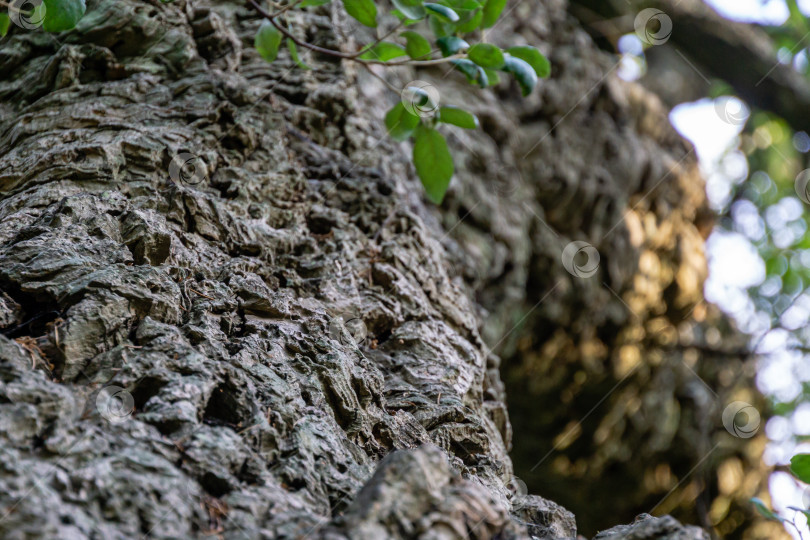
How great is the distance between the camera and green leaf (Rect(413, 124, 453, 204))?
1.67m

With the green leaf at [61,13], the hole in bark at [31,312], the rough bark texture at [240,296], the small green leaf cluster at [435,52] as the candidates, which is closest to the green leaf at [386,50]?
the small green leaf cluster at [435,52]

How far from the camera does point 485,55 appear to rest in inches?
57.8

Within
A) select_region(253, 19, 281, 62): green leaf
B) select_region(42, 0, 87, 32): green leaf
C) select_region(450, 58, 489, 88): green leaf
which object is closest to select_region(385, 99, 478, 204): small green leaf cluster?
select_region(450, 58, 489, 88): green leaf

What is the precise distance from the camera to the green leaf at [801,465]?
123 centimetres

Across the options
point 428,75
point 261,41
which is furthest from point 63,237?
point 428,75

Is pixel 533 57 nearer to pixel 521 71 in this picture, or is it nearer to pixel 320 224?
pixel 521 71

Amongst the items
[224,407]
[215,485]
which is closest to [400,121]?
[224,407]

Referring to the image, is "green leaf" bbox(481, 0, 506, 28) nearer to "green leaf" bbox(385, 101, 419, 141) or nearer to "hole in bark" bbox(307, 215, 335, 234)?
"green leaf" bbox(385, 101, 419, 141)

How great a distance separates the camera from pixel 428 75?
2898 millimetres

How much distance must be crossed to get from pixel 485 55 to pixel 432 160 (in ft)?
1.02

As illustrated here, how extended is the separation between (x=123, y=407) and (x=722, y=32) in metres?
4.01

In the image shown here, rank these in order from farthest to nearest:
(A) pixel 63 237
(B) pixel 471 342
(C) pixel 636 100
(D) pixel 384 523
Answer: (C) pixel 636 100
(B) pixel 471 342
(A) pixel 63 237
(D) pixel 384 523

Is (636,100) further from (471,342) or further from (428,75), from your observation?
(471,342)

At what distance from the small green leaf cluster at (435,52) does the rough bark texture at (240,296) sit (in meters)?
0.22
